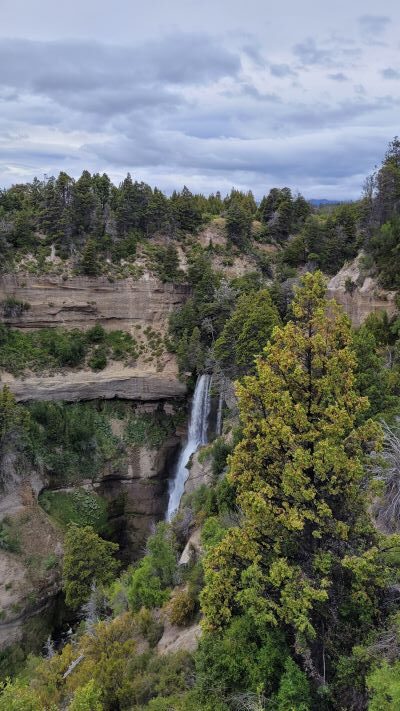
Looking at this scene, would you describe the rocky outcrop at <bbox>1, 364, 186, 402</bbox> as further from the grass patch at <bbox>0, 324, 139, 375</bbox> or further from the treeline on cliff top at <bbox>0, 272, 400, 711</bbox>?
the treeline on cliff top at <bbox>0, 272, 400, 711</bbox>

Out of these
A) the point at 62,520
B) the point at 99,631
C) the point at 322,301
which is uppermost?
the point at 322,301

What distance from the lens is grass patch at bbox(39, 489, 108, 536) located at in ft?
122

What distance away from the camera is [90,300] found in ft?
155

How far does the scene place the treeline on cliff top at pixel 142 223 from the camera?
45.3 m

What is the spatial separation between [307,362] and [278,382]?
93 centimetres

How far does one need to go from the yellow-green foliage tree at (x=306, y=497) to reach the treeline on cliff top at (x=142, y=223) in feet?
90.1

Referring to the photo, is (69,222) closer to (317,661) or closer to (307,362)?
(307,362)

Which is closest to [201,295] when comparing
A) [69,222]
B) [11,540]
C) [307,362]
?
[69,222]

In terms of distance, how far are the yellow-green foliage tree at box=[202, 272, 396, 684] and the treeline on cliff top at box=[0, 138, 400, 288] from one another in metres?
27.5

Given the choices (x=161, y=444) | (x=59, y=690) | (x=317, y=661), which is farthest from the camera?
(x=161, y=444)

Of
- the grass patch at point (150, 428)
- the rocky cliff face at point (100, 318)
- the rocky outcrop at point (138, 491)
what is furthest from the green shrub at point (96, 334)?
the rocky outcrop at point (138, 491)

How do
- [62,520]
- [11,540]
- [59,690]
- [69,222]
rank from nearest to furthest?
[59,690] → [11,540] → [62,520] → [69,222]

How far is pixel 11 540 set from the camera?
110ft

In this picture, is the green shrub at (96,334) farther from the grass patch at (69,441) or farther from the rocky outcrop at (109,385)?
the grass patch at (69,441)
